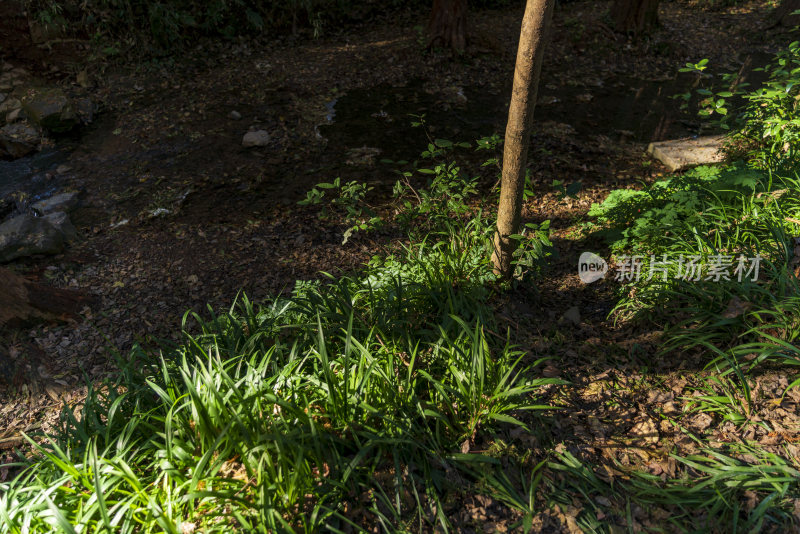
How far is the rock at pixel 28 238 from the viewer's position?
4.29 meters

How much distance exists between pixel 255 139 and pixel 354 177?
1.55 metres

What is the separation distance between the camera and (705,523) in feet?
5.88

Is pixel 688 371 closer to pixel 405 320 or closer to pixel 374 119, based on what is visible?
pixel 405 320

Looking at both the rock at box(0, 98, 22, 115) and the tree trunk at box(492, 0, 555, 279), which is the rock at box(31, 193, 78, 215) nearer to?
the rock at box(0, 98, 22, 115)

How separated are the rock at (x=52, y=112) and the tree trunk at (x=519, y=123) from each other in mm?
6256

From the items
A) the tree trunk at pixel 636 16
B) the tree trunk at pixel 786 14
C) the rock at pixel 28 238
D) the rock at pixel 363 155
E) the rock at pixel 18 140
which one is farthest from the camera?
the tree trunk at pixel 786 14

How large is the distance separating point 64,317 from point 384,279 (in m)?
2.67

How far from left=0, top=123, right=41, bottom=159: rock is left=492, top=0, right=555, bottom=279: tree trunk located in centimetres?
618

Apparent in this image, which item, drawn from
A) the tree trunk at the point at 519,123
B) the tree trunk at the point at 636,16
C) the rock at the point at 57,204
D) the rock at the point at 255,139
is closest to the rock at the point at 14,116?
the rock at the point at 57,204

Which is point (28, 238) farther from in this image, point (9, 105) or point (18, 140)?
point (9, 105)

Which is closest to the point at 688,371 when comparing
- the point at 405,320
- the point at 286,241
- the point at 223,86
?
the point at 405,320

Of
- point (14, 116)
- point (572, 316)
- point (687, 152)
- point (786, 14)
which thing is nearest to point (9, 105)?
point (14, 116)

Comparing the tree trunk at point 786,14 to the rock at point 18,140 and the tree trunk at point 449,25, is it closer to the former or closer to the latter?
the tree trunk at point 449,25

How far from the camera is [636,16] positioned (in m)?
8.82
